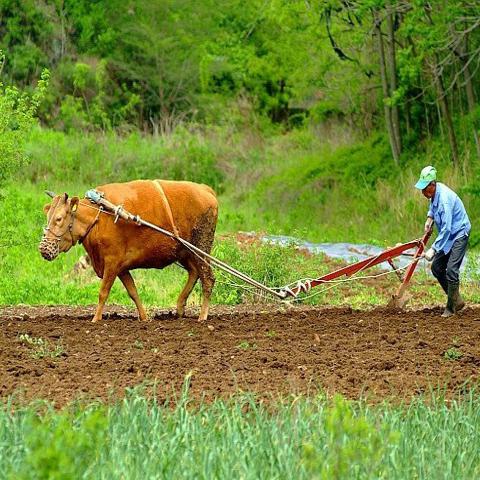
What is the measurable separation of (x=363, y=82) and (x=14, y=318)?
15.3 metres

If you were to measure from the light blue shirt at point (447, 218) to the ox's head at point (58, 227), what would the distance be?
322cm

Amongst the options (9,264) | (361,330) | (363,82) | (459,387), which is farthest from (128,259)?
(363,82)

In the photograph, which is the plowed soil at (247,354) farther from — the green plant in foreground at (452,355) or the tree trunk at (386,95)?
the tree trunk at (386,95)

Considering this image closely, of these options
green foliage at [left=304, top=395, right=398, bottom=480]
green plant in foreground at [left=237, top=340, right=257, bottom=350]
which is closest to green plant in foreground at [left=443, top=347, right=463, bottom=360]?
green plant in foreground at [left=237, top=340, right=257, bottom=350]

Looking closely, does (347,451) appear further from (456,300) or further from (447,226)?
(456,300)

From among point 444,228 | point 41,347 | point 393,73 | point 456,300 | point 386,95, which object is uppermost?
point 393,73

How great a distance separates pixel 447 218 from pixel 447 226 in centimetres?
7

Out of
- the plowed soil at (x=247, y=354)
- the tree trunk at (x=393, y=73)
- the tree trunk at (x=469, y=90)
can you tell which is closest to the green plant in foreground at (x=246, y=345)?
the plowed soil at (x=247, y=354)

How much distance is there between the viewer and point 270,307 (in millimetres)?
14125

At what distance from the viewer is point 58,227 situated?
37.7 feet

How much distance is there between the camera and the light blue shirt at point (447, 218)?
11914mm

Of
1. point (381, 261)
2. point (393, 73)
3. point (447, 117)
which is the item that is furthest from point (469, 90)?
point (381, 261)

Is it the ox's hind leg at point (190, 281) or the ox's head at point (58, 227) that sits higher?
the ox's head at point (58, 227)

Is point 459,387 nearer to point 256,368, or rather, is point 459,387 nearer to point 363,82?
point 256,368
